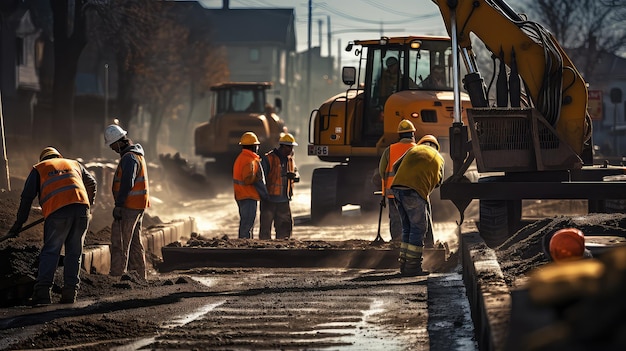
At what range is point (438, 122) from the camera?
21344 mm

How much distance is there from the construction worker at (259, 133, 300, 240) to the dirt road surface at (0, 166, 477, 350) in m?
3.70

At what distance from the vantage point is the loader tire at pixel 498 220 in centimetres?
1595

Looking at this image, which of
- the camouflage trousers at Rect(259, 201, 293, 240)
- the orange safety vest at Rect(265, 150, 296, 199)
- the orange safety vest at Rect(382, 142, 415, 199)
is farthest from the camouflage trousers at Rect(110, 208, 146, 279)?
the camouflage trousers at Rect(259, 201, 293, 240)

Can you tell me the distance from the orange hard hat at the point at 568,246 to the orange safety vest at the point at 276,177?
39.4ft

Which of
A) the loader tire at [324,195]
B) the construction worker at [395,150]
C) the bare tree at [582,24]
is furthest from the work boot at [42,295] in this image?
the bare tree at [582,24]

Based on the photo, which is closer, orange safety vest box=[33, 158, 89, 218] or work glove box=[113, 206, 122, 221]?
orange safety vest box=[33, 158, 89, 218]

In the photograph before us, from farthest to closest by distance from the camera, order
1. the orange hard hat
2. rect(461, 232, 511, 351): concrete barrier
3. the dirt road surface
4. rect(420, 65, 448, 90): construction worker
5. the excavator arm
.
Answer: rect(420, 65, 448, 90): construction worker → the excavator arm → the dirt road surface → rect(461, 232, 511, 351): concrete barrier → the orange hard hat

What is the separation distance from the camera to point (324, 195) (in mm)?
23266

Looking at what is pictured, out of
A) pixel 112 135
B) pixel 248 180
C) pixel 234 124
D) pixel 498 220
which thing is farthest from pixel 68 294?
pixel 234 124

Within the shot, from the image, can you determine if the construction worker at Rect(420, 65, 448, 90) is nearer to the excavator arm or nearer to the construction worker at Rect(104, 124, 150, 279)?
the excavator arm

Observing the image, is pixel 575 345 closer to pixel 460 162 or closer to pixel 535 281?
pixel 535 281

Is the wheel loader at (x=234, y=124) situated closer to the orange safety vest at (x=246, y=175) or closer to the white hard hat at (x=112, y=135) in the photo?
the orange safety vest at (x=246, y=175)

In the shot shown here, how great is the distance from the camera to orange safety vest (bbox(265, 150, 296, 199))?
1881cm

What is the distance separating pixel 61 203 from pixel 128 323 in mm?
2168
